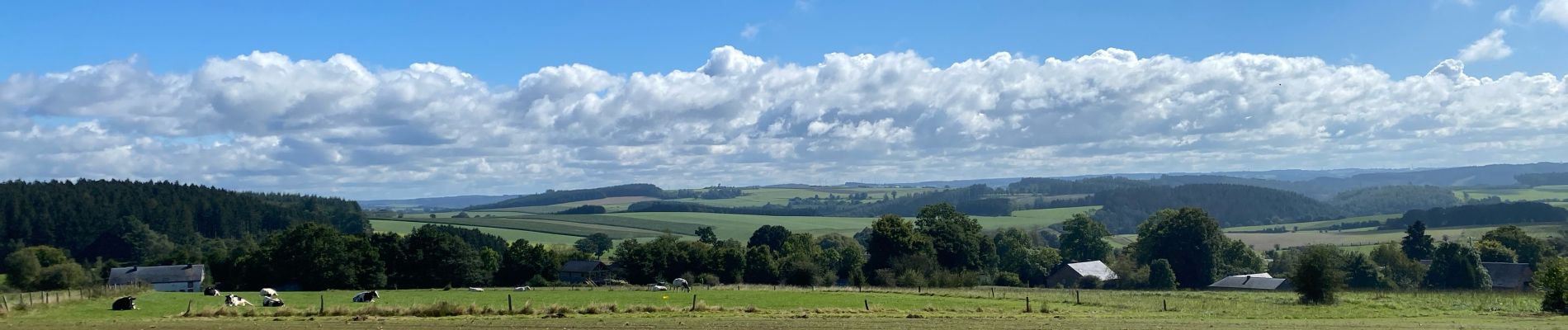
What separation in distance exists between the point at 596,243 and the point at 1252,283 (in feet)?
277

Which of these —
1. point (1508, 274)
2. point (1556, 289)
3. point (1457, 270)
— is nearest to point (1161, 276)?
point (1457, 270)

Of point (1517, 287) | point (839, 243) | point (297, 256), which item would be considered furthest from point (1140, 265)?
point (297, 256)

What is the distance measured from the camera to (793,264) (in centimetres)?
8981

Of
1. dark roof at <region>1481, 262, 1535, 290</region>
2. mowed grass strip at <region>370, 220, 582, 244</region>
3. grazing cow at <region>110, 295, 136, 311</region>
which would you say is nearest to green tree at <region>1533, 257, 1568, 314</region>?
dark roof at <region>1481, 262, 1535, 290</region>

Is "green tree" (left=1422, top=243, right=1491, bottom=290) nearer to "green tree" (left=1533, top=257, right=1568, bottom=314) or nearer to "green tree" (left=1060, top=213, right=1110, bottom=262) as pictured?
"green tree" (left=1060, top=213, right=1110, bottom=262)

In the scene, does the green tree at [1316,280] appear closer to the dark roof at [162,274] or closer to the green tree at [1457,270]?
the green tree at [1457,270]

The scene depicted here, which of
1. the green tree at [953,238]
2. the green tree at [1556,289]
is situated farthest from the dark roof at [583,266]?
the green tree at [1556,289]

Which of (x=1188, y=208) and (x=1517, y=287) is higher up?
(x=1188, y=208)

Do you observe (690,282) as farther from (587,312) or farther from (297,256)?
(587,312)

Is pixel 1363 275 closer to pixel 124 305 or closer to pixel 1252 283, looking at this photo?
pixel 1252 283

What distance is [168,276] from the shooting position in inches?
4045

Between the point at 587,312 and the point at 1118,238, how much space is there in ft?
464

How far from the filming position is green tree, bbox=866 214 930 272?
90.7 m

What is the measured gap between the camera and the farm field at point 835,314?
109ft
